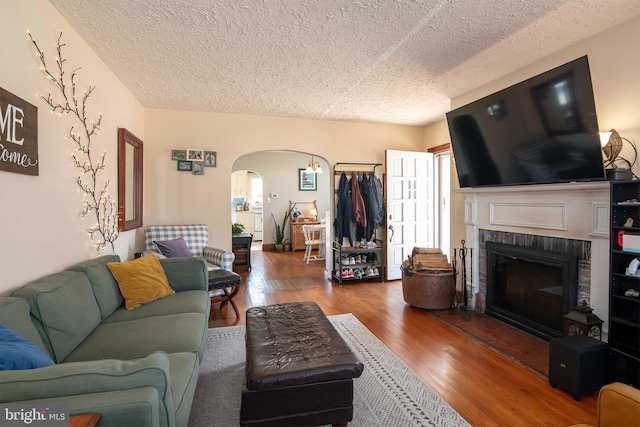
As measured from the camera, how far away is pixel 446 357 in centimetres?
254

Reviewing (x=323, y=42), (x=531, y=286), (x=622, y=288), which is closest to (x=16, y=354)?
(x=323, y=42)

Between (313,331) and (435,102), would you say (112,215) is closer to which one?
(313,331)

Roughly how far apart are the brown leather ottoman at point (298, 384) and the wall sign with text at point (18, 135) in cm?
161

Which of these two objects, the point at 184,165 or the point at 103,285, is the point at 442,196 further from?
the point at 103,285

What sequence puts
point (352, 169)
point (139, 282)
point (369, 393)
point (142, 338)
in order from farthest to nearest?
point (352, 169), point (139, 282), point (369, 393), point (142, 338)

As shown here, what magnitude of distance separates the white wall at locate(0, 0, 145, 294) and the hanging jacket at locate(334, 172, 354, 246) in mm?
3135

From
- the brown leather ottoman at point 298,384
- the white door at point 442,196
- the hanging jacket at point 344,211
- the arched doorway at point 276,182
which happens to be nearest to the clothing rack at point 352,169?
the hanging jacket at point 344,211

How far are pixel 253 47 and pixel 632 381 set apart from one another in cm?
358

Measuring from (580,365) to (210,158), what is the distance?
4.33 m

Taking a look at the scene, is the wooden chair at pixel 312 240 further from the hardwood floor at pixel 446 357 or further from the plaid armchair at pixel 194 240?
the plaid armchair at pixel 194 240

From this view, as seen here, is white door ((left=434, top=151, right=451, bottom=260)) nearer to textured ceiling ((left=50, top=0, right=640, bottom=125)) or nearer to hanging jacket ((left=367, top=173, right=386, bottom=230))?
hanging jacket ((left=367, top=173, right=386, bottom=230))

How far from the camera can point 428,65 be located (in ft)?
9.77

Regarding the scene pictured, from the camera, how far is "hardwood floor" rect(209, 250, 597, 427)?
6.18 ft

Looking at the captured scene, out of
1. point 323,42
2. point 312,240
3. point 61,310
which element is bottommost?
point 312,240
